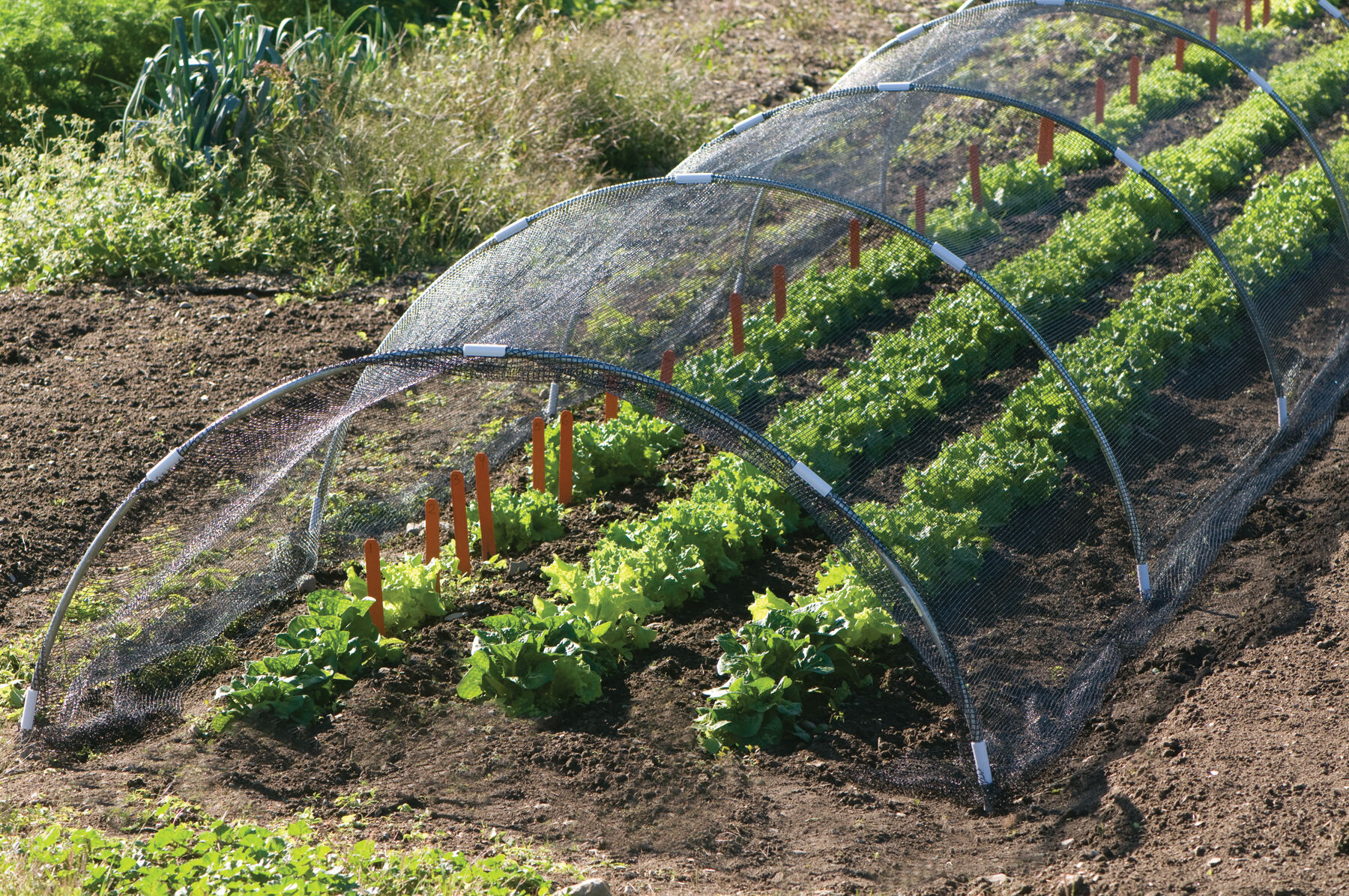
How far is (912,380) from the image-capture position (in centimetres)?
549

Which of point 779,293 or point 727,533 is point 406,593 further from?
point 779,293

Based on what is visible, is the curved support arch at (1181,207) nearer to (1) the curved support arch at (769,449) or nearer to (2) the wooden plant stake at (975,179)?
(2) the wooden plant stake at (975,179)

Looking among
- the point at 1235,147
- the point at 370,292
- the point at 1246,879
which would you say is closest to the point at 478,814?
the point at 1246,879

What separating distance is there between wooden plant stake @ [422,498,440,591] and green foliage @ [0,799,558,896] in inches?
71.6

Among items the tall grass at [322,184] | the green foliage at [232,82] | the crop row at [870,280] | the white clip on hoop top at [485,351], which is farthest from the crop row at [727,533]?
the green foliage at [232,82]

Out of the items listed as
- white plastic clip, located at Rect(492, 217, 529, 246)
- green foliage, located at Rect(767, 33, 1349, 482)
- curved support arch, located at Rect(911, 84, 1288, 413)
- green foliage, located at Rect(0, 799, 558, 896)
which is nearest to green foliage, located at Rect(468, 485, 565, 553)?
white plastic clip, located at Rect(492, 217, 529, 246)

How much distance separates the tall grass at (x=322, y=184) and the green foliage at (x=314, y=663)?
447cm

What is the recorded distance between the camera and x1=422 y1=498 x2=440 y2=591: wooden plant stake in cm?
587

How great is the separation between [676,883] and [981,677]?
150 centimetres

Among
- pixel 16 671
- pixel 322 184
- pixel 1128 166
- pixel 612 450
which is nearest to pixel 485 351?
pixel 612 450

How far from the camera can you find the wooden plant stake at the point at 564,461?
6398 mm

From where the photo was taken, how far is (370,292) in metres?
9.24

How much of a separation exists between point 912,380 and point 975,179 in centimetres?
209

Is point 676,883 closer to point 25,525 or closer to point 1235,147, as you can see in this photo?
point 25,525
